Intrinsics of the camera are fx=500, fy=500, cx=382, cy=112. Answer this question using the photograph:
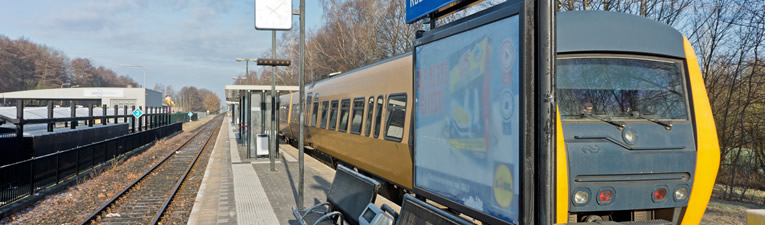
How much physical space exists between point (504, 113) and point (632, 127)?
220cm

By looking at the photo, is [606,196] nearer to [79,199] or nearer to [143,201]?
[143,201]

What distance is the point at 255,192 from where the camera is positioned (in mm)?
10383

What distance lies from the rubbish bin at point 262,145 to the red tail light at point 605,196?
14.3m

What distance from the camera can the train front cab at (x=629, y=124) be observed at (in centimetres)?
438

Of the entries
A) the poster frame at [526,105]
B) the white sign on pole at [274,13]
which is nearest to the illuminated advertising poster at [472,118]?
the poster frame at [526,105]

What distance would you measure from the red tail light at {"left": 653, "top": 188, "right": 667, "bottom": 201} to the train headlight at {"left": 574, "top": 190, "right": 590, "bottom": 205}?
2.19 feet

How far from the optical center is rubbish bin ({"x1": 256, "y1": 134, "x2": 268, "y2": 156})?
17.4 meters

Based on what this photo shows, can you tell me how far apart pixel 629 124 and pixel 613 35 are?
854 mm

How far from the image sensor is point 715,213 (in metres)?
8.31

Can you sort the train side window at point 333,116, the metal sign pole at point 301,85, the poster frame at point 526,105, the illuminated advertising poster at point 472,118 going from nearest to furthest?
1. the poster frame at point 526,105
2. the illuminated advertising poster at point 472,118
3. the metal sign pole at point 301,85
4. the train side window at point 333,116

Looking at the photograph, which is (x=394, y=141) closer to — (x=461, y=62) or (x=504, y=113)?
(x=461, y=62)

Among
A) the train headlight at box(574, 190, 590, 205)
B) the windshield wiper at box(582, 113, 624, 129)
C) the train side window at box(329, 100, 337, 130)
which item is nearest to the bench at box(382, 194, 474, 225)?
the train headlight at box(574, 190, 590, 205)

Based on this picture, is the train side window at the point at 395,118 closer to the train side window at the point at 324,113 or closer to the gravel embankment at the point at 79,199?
the gravel embankment at the point at 79,199

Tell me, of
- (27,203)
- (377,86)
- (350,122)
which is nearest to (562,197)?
(377,86)
